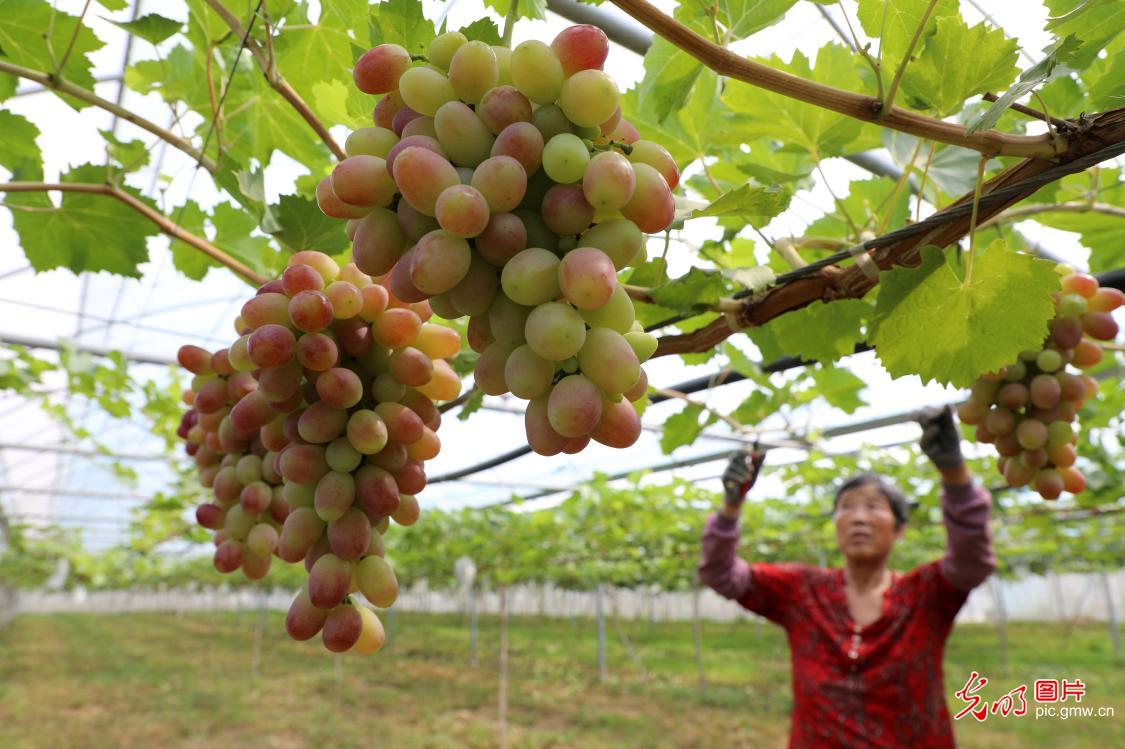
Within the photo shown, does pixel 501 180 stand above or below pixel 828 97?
below

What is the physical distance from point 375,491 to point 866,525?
8.32 ft

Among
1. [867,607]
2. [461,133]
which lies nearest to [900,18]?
[461,133]

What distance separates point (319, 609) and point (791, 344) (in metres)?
0.83

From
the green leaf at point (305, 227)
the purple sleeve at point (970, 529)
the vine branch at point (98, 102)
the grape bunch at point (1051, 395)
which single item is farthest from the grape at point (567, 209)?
the purple sleeve at point (970, 529)

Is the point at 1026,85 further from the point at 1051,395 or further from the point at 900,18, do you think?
the point at 1051,395

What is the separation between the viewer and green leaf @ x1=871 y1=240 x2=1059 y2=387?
2.67 ft

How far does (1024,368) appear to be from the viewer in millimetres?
1307

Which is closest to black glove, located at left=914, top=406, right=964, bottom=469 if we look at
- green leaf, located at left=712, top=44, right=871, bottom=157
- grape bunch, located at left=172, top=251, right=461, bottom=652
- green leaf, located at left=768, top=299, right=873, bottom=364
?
green leaf, located at left=768, top=299, right=873, bottom=364

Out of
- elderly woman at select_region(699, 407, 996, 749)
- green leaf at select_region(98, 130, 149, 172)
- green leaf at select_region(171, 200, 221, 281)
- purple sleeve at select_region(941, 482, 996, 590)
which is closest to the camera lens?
green leaf at select_region(98, 130, 149, 172)

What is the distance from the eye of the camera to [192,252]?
1481 mm

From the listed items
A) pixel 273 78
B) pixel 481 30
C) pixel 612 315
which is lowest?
pixel 612 315

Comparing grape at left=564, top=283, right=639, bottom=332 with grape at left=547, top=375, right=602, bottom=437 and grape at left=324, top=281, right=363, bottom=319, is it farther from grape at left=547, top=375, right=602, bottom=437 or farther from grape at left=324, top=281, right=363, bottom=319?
grape at left=324, top=281, right=363, bottom=319

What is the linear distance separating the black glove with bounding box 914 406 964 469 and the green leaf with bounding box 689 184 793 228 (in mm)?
1374

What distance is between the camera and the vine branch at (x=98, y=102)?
1035mm
